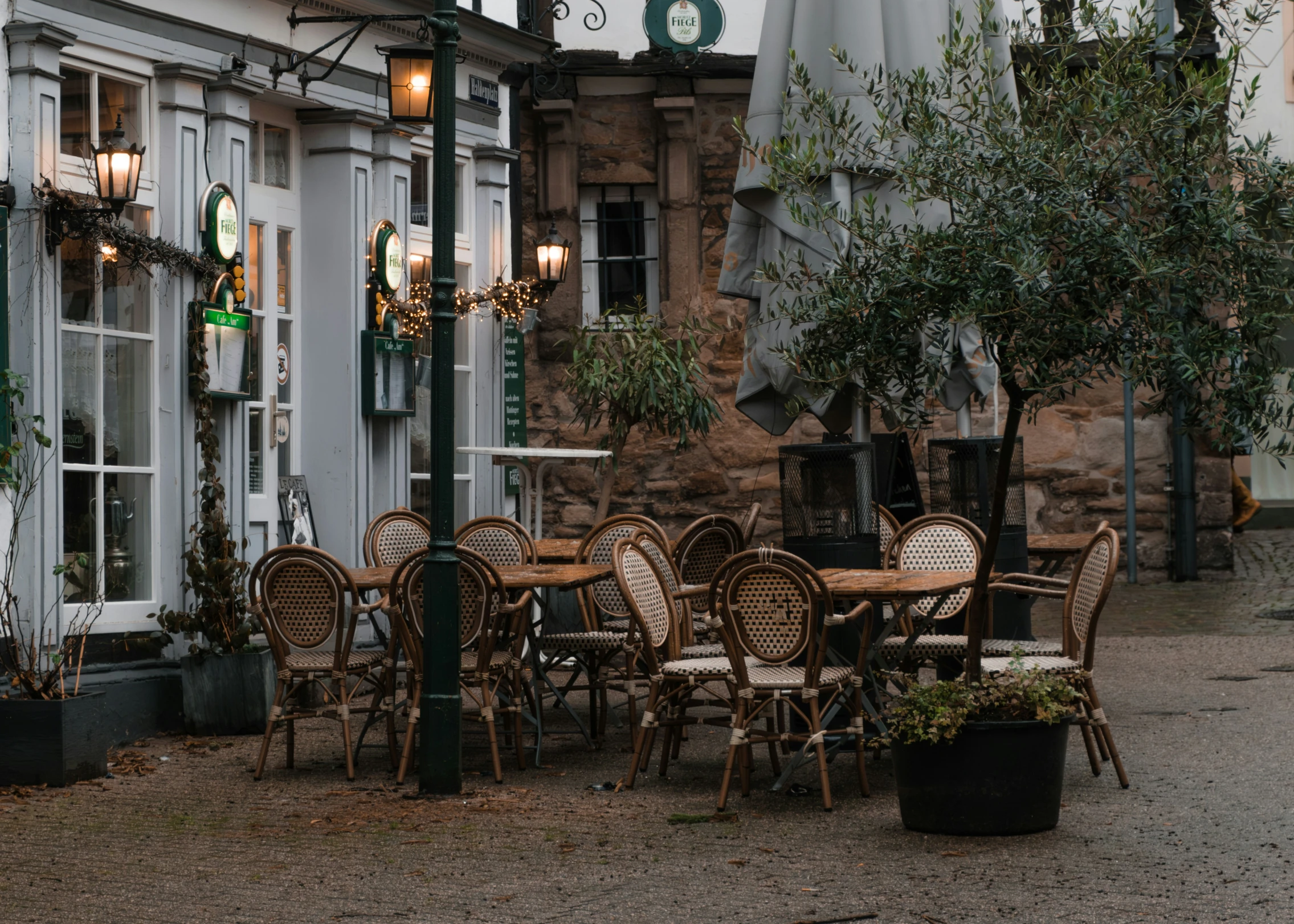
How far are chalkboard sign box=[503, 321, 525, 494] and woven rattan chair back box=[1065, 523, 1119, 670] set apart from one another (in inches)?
206

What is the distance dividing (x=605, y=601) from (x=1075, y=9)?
13.0ft

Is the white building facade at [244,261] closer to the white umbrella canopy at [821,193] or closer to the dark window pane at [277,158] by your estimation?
the dark window pane at [277,158]

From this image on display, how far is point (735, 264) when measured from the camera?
7.62 m

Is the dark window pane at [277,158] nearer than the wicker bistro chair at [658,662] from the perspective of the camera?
No

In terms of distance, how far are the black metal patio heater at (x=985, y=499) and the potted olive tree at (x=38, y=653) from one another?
386 cm

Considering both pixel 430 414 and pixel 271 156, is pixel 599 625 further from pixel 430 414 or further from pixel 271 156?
pixel 271 156

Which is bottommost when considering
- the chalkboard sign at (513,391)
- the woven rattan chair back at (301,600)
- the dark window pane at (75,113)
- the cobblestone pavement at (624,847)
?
the cobblestone pavement at (624,847)

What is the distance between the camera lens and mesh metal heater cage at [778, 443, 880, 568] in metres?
7.09

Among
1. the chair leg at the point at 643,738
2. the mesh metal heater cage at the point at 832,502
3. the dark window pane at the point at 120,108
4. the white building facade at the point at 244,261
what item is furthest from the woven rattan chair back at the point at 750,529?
the dark window pane at the point at 120,108

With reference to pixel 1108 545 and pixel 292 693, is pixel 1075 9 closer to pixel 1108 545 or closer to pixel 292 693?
pixel 1108 545

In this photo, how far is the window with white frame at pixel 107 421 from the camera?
7.90 metres

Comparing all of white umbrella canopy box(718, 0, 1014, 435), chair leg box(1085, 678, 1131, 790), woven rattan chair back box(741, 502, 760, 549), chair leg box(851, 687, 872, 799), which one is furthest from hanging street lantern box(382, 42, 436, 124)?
chair leg box(1085, 678, 1131, 790)

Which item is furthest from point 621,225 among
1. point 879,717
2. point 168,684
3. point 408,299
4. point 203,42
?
point 879,717

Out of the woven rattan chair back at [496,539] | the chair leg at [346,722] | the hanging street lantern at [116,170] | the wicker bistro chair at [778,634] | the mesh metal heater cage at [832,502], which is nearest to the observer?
the wicker bistro chair at [778,634]
